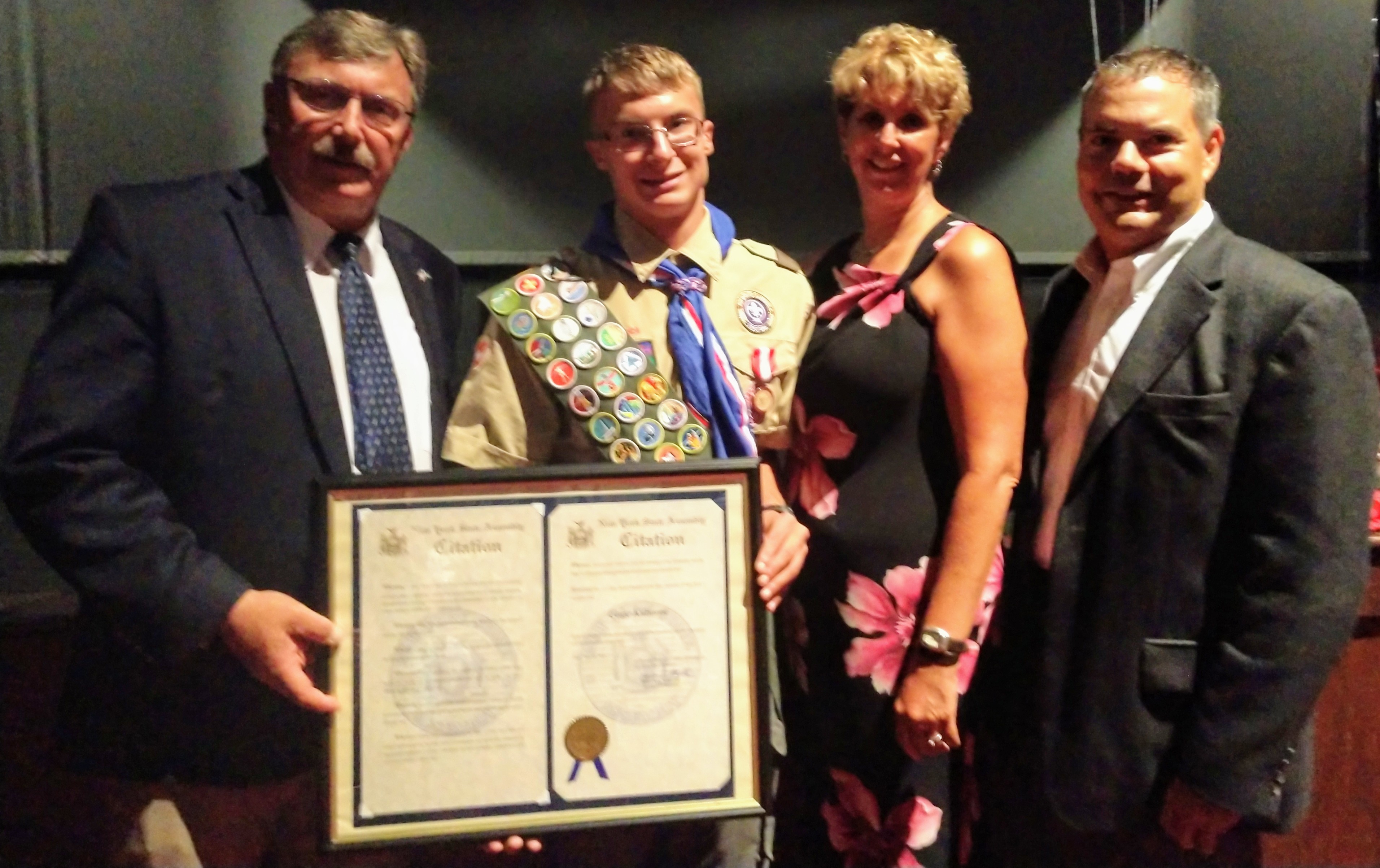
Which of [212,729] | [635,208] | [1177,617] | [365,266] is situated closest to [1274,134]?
[1177,617]

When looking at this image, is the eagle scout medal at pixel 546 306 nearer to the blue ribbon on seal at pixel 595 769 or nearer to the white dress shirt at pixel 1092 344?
the blue ribbon on seal at pixel 595 769

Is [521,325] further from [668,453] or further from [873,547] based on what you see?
[873,547]

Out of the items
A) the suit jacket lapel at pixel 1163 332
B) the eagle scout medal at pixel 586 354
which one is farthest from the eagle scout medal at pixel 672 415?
the suit jacket lapel at pixel 1163 332

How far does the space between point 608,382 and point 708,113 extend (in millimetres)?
741

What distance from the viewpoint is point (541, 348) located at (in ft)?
4.39

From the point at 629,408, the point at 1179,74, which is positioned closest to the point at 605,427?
the point at 629,408

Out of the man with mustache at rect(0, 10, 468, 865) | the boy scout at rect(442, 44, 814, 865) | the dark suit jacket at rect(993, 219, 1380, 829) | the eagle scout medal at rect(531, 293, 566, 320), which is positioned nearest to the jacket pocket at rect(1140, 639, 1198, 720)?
the dark suit jacket at rect(993, 219, 1380, 829)

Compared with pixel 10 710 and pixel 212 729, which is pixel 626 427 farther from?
pixel 10 710

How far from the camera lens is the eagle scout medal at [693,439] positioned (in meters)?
1.34

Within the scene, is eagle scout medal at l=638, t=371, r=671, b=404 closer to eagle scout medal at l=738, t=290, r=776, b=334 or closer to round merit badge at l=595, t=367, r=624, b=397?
round merit badge at l=595, t=367, r=624, b=397

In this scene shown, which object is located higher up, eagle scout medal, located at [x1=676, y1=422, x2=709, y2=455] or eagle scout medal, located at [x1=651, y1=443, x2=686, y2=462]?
eagle scout medal, located at [x1=676, y1=422, x2=709, y2=455]

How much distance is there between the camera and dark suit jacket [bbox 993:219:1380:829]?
1.20m

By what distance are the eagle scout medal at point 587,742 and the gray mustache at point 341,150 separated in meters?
0.79

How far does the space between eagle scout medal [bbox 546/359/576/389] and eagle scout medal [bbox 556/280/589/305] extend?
0.31 ft
